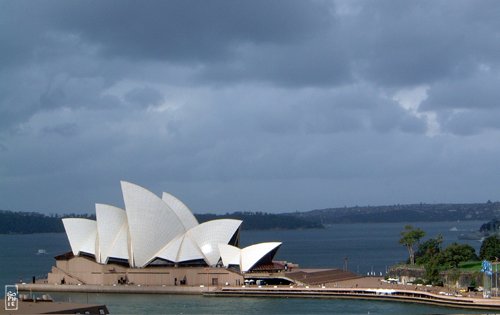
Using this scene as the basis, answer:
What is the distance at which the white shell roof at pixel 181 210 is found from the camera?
65.1 metres

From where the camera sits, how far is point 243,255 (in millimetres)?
62625

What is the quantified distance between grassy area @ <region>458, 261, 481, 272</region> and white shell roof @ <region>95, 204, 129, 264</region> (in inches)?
893

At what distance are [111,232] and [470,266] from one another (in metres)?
24.6

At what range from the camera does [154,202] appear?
62.0 metres

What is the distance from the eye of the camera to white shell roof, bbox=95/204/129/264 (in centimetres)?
6300

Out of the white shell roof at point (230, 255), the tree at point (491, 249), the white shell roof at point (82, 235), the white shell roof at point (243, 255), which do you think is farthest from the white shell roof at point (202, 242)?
the tree at point (491, 249)

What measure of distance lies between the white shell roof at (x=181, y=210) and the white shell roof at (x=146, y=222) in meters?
2.56

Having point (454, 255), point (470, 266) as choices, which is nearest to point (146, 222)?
point (454, 255)

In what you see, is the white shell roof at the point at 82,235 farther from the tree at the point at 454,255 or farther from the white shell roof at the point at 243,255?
the tree at the point at 454,255

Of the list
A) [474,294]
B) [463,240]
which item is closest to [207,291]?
[474,294]

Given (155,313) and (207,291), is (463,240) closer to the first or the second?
(207,291)

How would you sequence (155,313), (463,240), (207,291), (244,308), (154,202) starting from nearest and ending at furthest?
(155,313), (244,308), (207,291), (154,202), (463,240)

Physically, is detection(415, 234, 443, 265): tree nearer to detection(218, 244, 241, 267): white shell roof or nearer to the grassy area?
the grassy area

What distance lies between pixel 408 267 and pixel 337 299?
1375 cm
